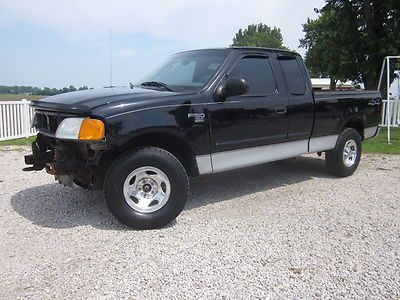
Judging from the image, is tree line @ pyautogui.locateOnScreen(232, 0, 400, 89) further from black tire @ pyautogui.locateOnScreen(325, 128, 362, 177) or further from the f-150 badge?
the f-150 badge

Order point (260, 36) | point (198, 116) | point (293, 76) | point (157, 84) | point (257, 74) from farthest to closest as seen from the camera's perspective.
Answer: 1. point (260, 36)
2. point (293, 76)
3. point (257, 74)
4. point (157, 84)
5. point (198, 116)

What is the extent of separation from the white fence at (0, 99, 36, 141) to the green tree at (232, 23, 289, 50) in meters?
64.5

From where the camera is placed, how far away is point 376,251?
3848 millimetres

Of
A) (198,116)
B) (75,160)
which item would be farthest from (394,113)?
(75,160)

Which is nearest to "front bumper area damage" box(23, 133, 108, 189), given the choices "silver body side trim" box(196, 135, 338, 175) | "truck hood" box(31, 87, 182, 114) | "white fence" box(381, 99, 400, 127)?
"truck hood" box(31, 87, 182, 114)

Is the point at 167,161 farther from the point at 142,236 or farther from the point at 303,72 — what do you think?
the point at 303,72

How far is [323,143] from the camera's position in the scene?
21.1 feet

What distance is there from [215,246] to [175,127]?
1.35 m

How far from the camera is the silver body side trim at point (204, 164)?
187 inches

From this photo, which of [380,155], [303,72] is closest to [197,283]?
[303,72]

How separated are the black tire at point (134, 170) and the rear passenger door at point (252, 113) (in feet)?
2.15

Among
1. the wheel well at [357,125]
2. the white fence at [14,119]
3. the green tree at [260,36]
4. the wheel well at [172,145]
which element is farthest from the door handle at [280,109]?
the green tree at [260,36]

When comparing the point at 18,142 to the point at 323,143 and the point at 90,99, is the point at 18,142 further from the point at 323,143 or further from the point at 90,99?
the point at 323,143

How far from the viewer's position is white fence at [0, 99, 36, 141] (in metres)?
11.7
